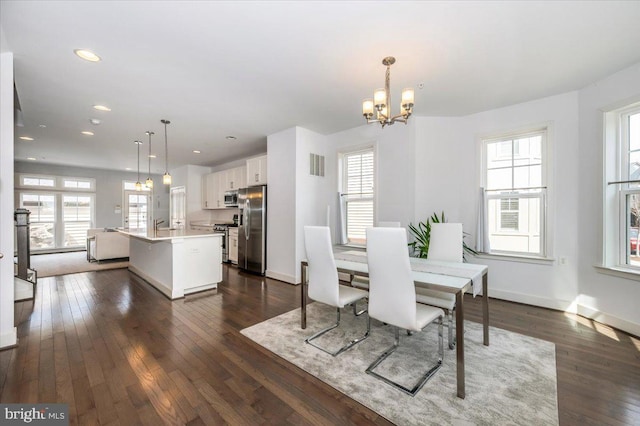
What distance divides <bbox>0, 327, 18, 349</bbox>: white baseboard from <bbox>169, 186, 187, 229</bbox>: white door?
18.3ft

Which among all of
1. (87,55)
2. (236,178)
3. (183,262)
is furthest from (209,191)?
(87,55)

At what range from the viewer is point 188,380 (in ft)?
6.41

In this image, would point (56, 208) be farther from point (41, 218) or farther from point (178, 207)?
point (178, 207)

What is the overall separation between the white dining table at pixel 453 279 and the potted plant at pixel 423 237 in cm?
102

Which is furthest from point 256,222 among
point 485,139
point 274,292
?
point 485,139

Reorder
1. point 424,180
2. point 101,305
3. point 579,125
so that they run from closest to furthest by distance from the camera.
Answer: point 579,125, point 101,305, point 424,180

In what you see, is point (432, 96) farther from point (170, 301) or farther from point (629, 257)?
point (170, 301)

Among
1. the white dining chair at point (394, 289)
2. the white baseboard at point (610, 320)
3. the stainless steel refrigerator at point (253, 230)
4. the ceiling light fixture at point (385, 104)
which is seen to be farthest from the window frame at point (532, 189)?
the stainless steel refrigerator at point (253, 230)

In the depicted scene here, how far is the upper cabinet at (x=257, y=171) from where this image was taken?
5.46 meters

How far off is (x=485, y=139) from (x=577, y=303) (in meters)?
2.43

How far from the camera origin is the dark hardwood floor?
1.65m

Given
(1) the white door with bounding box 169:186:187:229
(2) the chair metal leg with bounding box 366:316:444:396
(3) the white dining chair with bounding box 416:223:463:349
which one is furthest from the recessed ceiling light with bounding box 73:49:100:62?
(1) the white door with bounding box 169:186:187:229

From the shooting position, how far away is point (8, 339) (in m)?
2.37

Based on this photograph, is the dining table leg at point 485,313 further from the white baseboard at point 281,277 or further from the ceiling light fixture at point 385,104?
the white baseboard at point 281,277
